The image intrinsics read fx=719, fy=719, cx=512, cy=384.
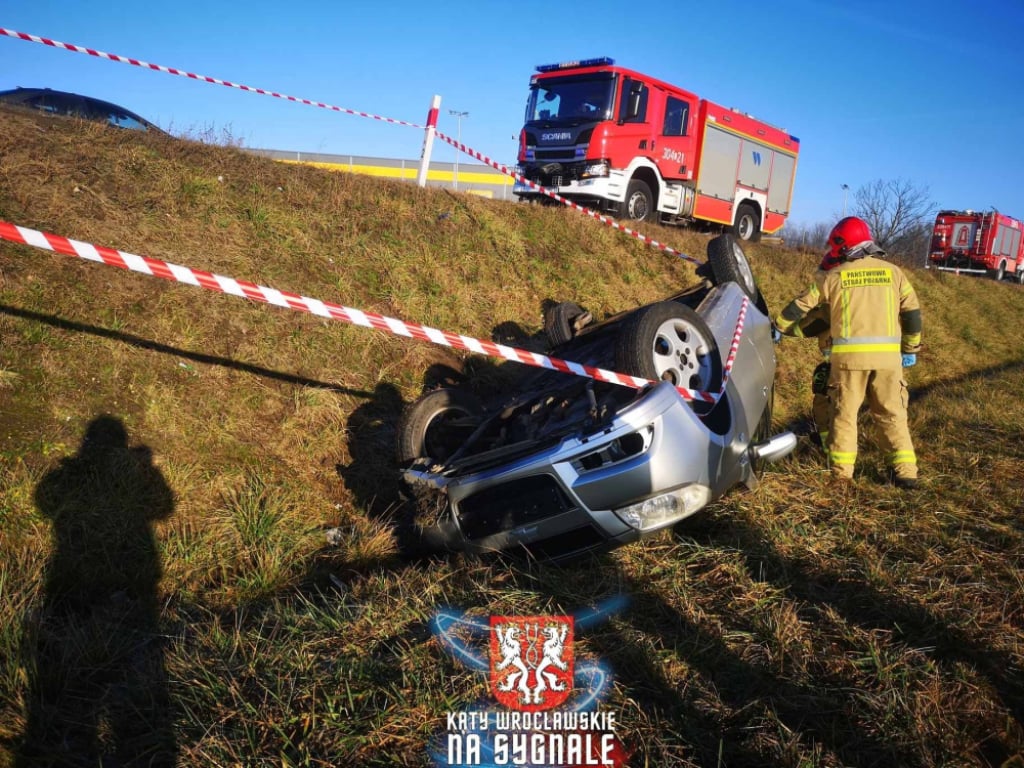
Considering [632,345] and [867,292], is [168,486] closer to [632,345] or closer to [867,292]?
[632,345]

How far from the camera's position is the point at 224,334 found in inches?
198

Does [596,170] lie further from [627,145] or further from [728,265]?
[728,265]

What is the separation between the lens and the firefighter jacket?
→ 4.44 metres

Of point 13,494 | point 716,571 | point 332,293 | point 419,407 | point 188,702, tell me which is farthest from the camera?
point 332,293

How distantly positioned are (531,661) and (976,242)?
3208 cm

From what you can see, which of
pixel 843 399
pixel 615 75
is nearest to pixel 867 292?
pixel 843 399

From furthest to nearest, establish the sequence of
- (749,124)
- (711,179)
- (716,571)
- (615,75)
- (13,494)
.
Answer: (749,124), (711,179), (615,75), (13,494), (716,571)

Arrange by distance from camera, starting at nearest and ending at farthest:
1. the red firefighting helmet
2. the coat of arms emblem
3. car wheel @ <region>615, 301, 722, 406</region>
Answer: the coat of arms emblem, car wheel @ <region>615, 301, 722, 406</region>, the red firefighting helmet

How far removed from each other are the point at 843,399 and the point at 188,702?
392 centimetres

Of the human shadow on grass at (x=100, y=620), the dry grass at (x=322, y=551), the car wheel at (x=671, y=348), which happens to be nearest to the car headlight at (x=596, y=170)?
the dry grass at (x=322, y=551)

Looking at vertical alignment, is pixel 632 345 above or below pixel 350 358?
above

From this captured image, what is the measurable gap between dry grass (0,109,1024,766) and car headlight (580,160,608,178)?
202 inches

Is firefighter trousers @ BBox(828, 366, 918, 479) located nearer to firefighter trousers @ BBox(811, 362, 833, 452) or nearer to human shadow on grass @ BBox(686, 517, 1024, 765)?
firefighter trousers @ BBox(811, 362, 833, 452)

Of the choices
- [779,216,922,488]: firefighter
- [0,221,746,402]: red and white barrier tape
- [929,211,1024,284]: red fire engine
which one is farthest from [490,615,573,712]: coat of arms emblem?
[929,211,1024,284]: red fire engine
